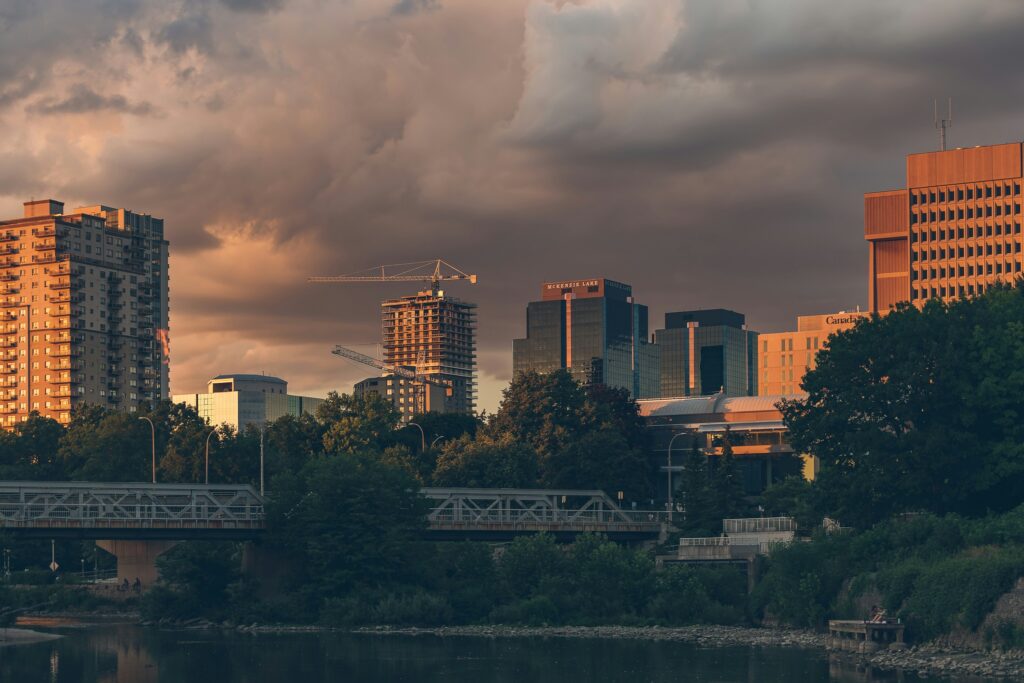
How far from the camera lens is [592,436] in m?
173

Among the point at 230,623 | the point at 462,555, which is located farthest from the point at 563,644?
the point at 230,623

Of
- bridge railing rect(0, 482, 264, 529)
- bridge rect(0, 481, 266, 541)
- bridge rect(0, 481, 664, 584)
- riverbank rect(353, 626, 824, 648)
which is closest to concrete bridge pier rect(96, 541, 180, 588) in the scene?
bridge rect(0, 481, 664, 584)

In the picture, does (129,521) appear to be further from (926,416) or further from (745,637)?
(926,416)

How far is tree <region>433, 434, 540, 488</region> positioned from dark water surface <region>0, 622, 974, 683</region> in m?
48.1

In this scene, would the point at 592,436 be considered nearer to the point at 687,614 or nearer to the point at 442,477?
the point at 442,477

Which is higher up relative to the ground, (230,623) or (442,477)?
(442,477)

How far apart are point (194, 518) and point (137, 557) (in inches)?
1179

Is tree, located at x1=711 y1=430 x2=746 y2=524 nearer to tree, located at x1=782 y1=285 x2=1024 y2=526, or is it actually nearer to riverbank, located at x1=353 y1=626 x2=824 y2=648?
tree, located at x1=782 y1=285 x2=1024 y2=526

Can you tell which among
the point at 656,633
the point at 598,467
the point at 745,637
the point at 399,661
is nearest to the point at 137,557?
the point at 598,467

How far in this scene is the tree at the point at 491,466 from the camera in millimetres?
169625

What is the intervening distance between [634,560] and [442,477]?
45.9m

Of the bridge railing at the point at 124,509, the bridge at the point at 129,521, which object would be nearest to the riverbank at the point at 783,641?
the bridge at the point at 129,521

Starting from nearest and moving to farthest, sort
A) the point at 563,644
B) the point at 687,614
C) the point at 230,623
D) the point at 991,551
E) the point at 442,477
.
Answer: the point at 991,551, the point at 563,644, the point at 687,614, the point at 230,623, the point at 442,477

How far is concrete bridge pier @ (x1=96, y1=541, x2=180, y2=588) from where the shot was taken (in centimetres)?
15975
